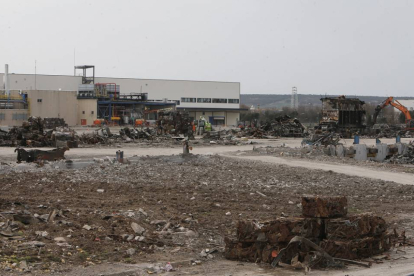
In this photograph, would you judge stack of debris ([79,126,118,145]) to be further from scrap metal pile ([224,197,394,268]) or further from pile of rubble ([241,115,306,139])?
scrap metal pile ([224,197,394,268])

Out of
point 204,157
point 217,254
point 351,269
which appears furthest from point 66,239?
point 204,157

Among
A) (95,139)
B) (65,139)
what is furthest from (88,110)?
(65,139)

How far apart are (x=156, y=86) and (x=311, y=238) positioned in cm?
8949

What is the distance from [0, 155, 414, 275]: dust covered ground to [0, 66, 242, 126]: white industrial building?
2709 inches

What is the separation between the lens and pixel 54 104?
69750 millimetres

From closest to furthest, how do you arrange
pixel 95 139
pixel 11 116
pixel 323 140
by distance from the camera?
pixel 323 140 → pixel 95 139 → pixel 11 116

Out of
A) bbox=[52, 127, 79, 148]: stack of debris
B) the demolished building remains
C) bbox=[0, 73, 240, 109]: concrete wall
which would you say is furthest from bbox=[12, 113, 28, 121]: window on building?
the demolished building remains

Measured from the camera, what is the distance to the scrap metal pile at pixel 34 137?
3422cm

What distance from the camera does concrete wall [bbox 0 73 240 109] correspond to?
88.4m

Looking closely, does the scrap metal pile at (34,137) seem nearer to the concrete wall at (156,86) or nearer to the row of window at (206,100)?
the concrete wall at (156,86)

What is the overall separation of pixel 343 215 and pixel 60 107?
64.3 meters

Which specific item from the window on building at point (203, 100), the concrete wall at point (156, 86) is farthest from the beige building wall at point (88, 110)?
the window on building at point (203, 100)

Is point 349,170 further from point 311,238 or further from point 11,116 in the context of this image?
point 11,116

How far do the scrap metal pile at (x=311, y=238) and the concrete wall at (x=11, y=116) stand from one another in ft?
188
